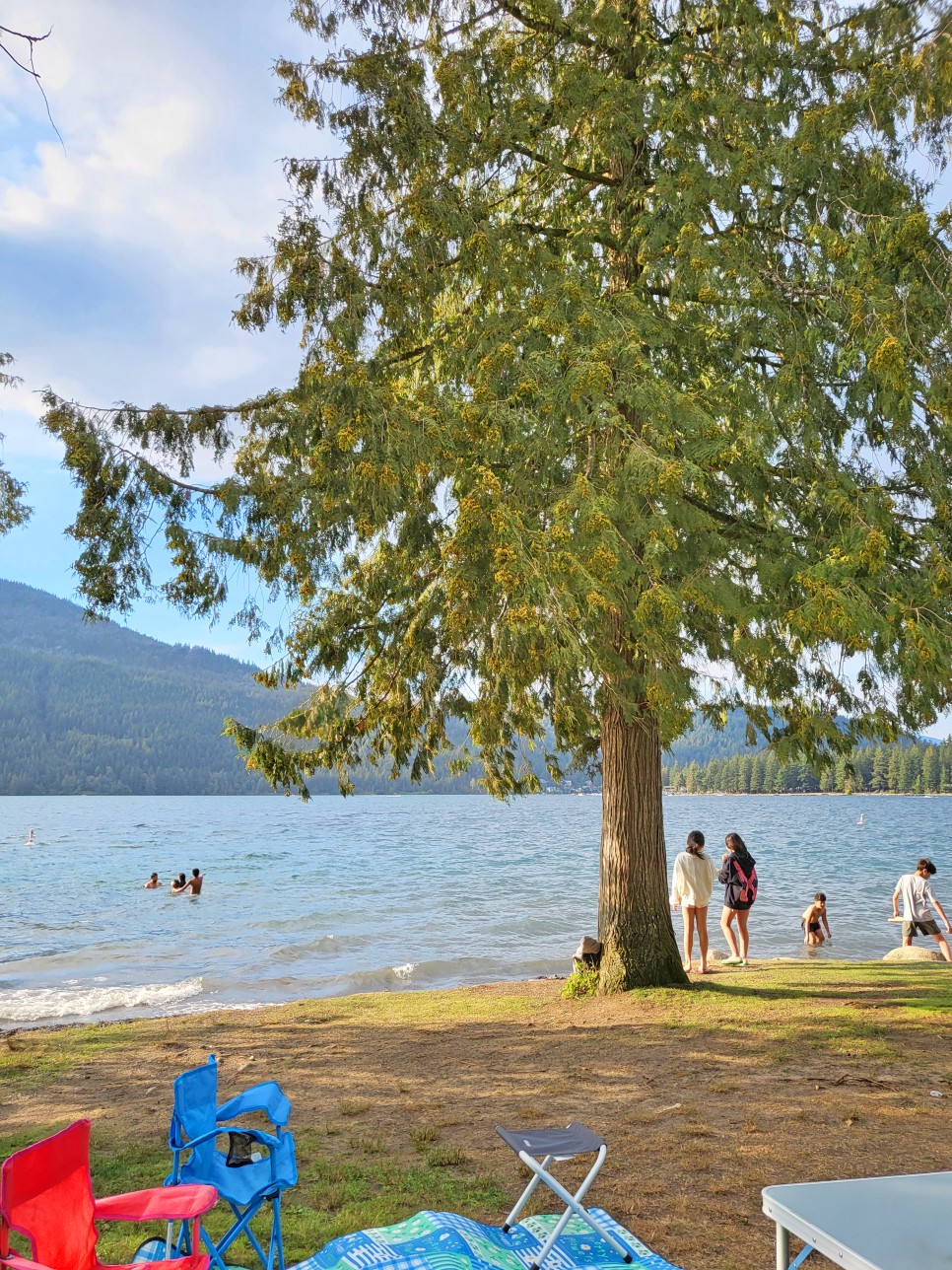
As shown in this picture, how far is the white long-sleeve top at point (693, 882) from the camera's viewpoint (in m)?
10.2

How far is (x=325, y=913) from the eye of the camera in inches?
931

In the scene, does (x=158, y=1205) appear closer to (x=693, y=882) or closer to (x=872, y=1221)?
(x=872, y=1221)

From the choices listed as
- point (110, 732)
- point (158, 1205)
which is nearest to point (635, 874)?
point (158, 1205)

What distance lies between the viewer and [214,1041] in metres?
8.08

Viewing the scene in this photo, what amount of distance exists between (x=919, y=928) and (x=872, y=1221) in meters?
11.7

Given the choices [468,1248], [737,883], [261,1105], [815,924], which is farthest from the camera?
[815,924]

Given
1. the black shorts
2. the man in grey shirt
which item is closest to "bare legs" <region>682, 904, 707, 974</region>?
the man in grey shirt

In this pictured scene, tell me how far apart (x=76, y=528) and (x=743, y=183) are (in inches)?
221

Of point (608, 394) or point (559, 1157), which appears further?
point (608, 394)

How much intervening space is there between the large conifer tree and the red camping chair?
3.23 m

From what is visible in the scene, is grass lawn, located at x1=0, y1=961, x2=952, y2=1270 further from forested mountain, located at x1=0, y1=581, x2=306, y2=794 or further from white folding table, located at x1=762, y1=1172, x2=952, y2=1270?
forested mountain, located at x1=0, y1=581, x2=306, y2=794

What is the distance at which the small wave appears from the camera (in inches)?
482

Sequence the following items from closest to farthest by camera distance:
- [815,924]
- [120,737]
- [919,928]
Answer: [919,928] < [815,924] < [120,737]

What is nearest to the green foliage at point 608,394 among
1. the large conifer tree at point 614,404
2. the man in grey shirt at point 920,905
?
the large conifer tree at point 614,404
